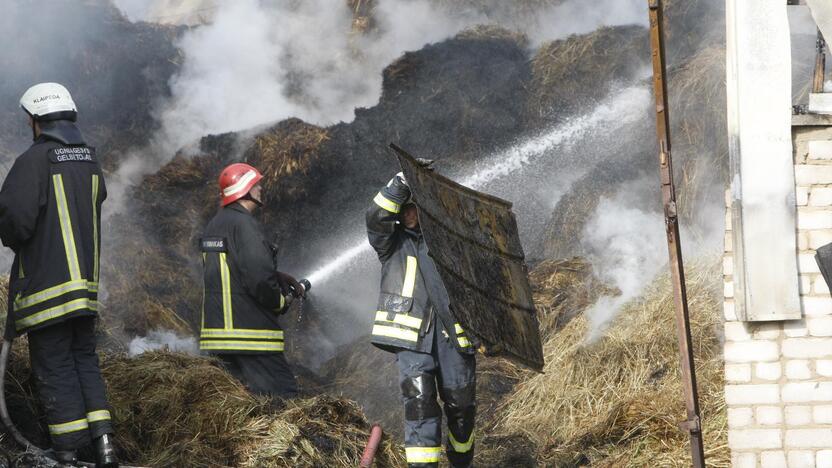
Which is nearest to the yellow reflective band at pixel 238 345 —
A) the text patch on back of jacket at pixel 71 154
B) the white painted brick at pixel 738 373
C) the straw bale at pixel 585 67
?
the text patch on back of jacket at pixel 71 154

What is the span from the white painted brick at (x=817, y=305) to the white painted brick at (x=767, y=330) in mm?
175

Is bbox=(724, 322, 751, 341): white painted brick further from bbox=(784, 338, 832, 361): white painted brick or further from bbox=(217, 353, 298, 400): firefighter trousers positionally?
bbox=(217, 353, 298, 400): firefighter trousers

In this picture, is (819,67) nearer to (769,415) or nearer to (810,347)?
(810,347)

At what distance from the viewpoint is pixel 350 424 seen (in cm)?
638

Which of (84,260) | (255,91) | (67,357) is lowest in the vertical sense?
(67,357)

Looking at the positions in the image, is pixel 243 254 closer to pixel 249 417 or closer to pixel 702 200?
pixel 249 417

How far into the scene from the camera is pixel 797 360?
602cm

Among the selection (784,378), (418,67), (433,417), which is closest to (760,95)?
(784,378)

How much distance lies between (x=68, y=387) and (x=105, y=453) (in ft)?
1.22

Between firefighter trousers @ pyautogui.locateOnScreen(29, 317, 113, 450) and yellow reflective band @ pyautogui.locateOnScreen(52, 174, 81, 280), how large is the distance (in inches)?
10.2

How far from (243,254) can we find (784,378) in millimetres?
3334

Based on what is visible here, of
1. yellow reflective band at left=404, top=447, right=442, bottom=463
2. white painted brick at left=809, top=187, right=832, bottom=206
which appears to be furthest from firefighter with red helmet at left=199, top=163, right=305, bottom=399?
white painted brick at left=809, top=187, right=832, bottom=206

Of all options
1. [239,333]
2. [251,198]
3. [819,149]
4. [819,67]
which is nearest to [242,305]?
[239,333]

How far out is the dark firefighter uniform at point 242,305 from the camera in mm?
6836
